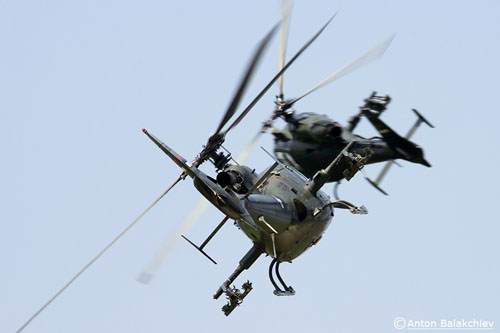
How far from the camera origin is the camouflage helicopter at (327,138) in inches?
666

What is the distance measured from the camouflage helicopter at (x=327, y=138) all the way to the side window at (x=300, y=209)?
0.72 metres

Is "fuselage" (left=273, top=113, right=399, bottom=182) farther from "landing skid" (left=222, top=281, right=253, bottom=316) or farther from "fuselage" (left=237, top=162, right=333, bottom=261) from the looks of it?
"landing skid" (left=222, top=281, right=253, bottom=316)

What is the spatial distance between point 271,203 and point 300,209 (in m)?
0.80

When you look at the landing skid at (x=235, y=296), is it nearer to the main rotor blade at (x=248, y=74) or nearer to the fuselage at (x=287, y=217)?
the fuselage at (x=287, y=217)

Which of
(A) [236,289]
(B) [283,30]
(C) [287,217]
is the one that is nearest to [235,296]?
(A) [236,289]

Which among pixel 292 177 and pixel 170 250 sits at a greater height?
pixel 292 177

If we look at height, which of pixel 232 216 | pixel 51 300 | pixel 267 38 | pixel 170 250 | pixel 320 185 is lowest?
pixel 51 300

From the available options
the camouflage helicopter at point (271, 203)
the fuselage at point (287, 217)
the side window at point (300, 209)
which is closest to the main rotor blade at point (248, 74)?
the camouflage helicopter at point (271, 203)

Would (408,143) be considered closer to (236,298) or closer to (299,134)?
(299,134)

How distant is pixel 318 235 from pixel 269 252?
1.02 meters

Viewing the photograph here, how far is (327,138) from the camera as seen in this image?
17078mm

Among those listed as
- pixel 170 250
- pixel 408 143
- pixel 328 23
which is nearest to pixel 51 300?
pixel 170 250

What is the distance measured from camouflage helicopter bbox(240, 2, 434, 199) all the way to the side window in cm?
72

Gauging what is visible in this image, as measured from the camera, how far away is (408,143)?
1688 centimetres
